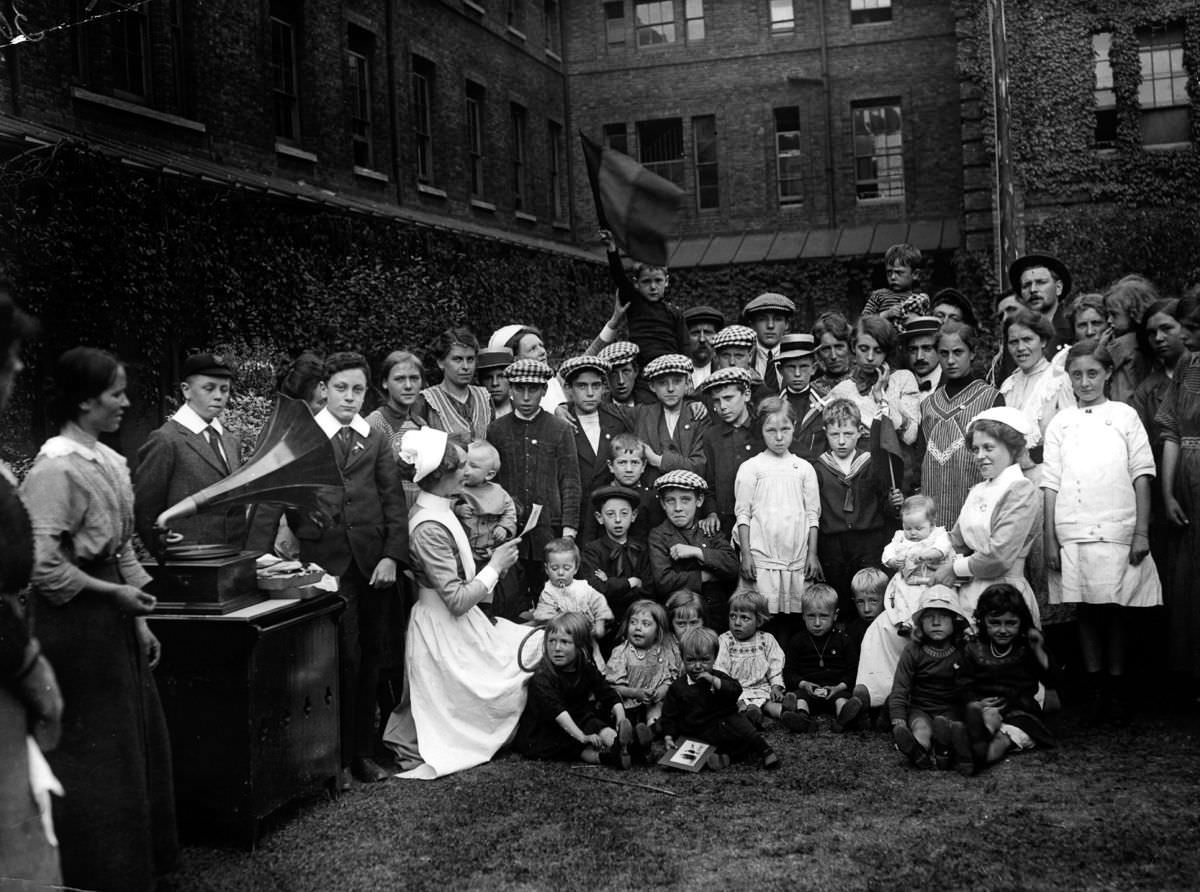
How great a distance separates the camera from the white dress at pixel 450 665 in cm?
528

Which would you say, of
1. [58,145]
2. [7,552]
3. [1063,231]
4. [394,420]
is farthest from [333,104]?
[7,552]

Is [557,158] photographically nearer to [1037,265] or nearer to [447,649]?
[1037,265]

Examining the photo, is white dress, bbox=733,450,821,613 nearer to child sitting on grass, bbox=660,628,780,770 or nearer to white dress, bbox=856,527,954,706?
white dress, bbox=856,527,954,706

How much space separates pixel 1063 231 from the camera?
848 centimetres

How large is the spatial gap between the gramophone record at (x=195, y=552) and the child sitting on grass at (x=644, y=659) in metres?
2.18

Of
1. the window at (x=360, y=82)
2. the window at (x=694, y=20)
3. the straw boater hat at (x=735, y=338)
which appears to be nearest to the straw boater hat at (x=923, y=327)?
the straw boater hat at (x=735, y=338)

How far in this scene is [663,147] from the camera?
7152 millimetres

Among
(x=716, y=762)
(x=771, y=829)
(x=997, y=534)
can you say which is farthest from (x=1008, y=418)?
(x=771, y=829)

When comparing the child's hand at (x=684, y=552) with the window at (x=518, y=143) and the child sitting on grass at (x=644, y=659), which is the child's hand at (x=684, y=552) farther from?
the window at (x=518, y=143)

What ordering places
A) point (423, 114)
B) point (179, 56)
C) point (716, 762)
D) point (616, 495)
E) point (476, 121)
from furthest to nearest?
point (423, 114) → point (476, 121) → point (616, 495) → point (179, 56) → point (716, 762)

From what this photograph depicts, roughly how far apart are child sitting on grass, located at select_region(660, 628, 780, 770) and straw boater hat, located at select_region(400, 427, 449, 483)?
1.43 metres

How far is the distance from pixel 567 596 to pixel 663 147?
2875 millimetres

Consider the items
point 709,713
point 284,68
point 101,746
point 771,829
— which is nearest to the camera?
point 101,746

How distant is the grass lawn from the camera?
3.78 meters
